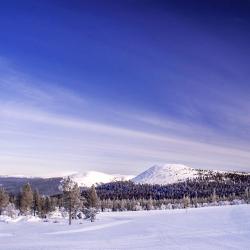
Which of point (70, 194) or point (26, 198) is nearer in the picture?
point (70, 194)

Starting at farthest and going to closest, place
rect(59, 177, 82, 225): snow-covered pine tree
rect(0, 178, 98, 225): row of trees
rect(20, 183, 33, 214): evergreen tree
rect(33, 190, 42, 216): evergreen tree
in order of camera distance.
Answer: rect(33, 190, 42, 216): evergreen tree → rect(20, 183, 33, 214): evergreen tree → rect(0, 178, 98, 225): row of trees → rect(59, 177, 82, 225): snow-covered pine tree

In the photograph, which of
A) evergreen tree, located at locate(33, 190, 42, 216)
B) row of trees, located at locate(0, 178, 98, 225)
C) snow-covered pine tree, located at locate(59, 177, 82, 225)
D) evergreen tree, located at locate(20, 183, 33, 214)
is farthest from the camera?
evergreen tree, located at locate(33, 190, 42, 216)

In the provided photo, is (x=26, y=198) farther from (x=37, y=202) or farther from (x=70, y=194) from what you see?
(x=70, y=194)

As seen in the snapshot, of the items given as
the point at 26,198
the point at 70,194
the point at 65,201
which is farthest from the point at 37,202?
the point at 70,194

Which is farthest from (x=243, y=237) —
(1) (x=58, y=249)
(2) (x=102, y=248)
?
(1) (x=58, y=249)

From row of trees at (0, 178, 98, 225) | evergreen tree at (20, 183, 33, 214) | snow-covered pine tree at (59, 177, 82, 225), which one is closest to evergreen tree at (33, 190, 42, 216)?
row of trees at (0, 178, 98, 225)

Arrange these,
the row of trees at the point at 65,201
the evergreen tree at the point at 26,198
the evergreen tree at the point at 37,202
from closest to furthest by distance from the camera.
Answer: the row of trees at the point at 65,201 < the evergreen tree at the point at 26,198 < the evergreen tree at the point at 37,202

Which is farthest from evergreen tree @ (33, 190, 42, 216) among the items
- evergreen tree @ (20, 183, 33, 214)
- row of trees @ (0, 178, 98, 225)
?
evergreen tree @ (20, 183, 33, 214)

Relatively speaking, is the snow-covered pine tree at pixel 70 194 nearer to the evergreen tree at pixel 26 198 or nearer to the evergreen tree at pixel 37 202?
the evergreen tree at pixel 26 198

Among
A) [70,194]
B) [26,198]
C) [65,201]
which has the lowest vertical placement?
[65,201]

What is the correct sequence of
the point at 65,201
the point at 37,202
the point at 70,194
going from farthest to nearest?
the point at 37,202 → the point at 65,201 → the point at 70,194

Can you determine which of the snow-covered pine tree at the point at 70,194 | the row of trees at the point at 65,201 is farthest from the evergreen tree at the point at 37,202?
the snow-covered pine tree at the point at 70,194

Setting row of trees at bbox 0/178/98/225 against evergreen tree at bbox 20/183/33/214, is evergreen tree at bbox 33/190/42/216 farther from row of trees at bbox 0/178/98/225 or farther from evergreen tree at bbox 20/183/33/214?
evergreen tree at bbox 20/183/33/214

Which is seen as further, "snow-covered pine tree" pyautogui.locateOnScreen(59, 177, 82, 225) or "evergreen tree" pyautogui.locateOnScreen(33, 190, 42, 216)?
"evergreen tree" pyautogui.locateOnScreen(33, 190, 42, 216)
